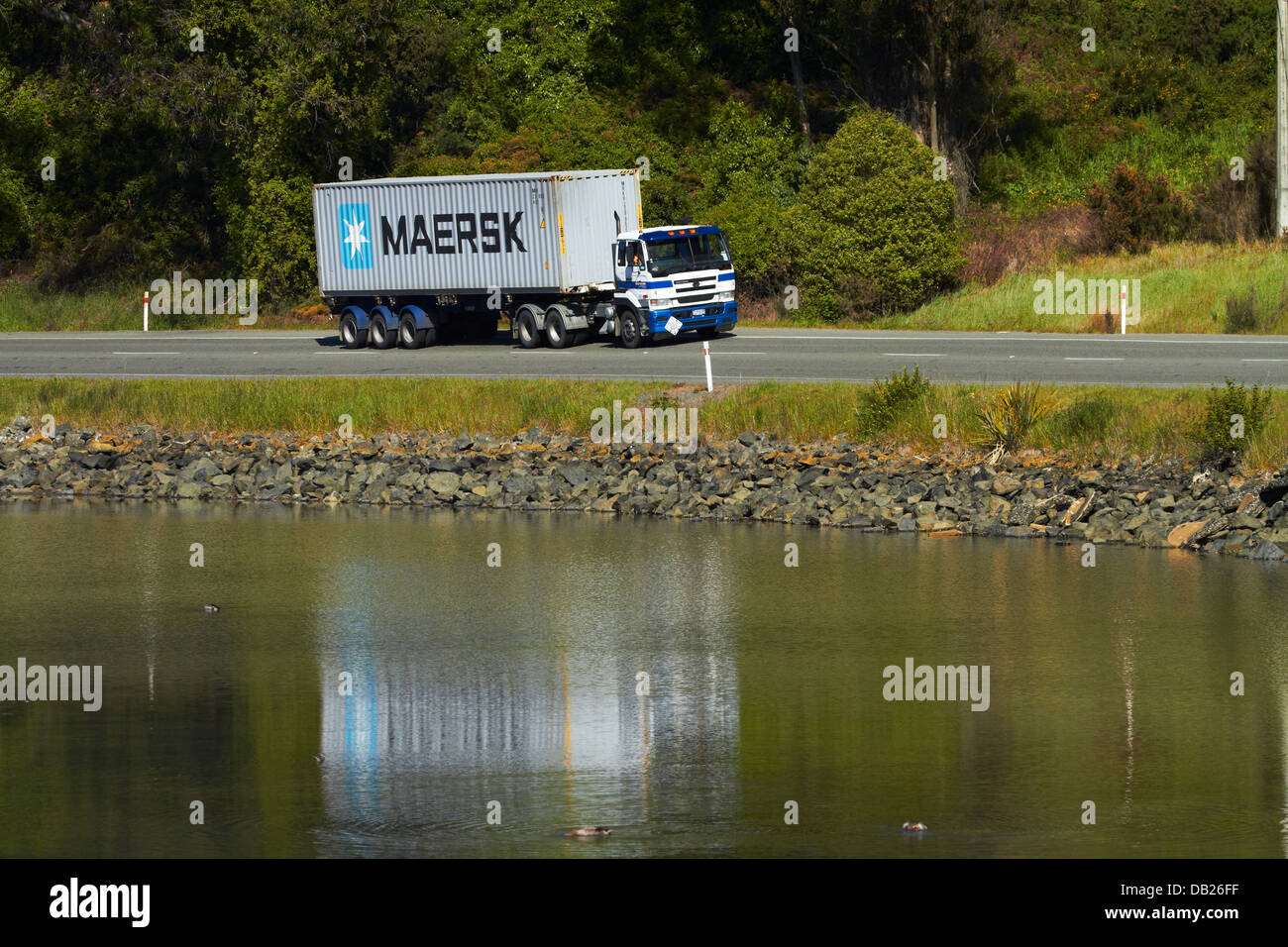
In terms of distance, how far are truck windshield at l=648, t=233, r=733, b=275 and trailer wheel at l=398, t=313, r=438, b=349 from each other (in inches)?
262

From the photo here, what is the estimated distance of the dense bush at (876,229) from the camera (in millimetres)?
38625


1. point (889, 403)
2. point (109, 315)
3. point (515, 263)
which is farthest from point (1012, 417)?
point (109, 315)

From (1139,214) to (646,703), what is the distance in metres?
30.2

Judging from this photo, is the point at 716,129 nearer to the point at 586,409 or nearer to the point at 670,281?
the point at 670,281

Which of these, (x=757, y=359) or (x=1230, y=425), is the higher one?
(x=757, y=359)

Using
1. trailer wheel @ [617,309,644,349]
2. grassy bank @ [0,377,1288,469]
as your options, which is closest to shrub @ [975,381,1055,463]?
grassy bank @ [0,377,1288,469]

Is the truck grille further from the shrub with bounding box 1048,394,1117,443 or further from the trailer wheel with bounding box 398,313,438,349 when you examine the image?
the shrub with bounding box 1048,394,1117,443

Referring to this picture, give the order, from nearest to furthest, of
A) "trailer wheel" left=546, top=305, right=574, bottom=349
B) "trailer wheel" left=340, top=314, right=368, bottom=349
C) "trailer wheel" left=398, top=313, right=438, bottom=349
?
1. "trailer wheel" left=546, top=305, right=574, bottom=349
2. "trailer wheel" left=398, top=313, right=438, bottom=349
3. "trailer wheel" left=340, top=314, right=368, bottom=349

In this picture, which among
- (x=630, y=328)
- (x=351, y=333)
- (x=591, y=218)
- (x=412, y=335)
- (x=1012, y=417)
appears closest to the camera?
(x=1012, y=417)

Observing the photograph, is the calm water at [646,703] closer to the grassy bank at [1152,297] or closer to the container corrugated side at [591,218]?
the container corrugated side at [591,218]

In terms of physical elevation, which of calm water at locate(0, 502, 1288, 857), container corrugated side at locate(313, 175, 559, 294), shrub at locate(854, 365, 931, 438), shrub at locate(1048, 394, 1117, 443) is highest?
container corrugated side at locate(313, 175, 559, 294)

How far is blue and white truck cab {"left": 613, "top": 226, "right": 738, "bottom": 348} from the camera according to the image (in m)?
35.3

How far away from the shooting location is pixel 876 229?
38750mm

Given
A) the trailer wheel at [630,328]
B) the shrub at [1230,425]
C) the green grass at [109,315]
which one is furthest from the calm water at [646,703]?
the green grass at [109,315]
